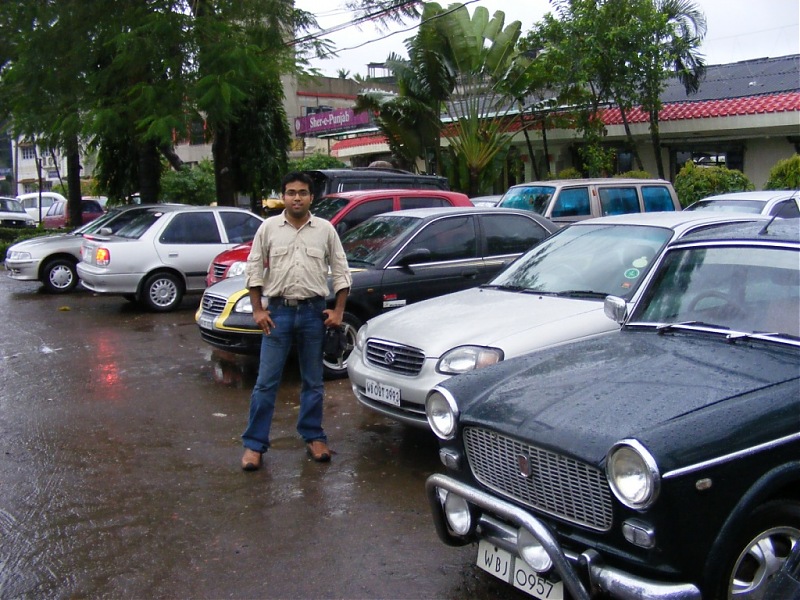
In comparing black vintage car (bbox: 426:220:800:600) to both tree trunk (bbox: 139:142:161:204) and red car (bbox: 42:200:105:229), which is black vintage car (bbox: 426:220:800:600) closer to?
tree trunk (bbox: 139:142:161:204)

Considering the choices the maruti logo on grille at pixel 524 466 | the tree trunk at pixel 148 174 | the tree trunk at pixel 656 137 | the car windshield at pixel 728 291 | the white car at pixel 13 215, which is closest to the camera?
the maruti logo on grille at pixel 524 466

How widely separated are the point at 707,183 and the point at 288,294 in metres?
14.7

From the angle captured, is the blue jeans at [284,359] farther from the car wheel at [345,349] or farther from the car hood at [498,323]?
the car wheel at [345,349]

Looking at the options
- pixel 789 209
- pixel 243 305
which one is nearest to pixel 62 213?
pixel 243 305

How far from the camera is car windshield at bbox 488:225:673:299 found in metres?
6.34

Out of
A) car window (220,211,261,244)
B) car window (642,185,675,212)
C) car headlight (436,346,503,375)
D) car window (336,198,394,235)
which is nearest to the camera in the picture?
car headlight (436,346,503,375)

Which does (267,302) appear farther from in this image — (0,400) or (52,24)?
(52,24)

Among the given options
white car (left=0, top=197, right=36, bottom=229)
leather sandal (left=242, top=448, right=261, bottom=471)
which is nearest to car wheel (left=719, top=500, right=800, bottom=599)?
leather sandal (left=242, top=448, right=261, bottom=471)

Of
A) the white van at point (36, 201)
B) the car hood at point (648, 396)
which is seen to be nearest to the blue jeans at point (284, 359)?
the car hood at point (648, 396)

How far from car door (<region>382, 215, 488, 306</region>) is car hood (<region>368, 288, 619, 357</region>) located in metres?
1.81

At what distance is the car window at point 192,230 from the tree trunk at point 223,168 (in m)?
5.25

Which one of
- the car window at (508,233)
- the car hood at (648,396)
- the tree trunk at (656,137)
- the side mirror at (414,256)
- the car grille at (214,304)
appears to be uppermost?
the tree trunk at (656,137)

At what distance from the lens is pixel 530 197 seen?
14.0 m

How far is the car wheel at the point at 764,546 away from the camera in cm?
318
